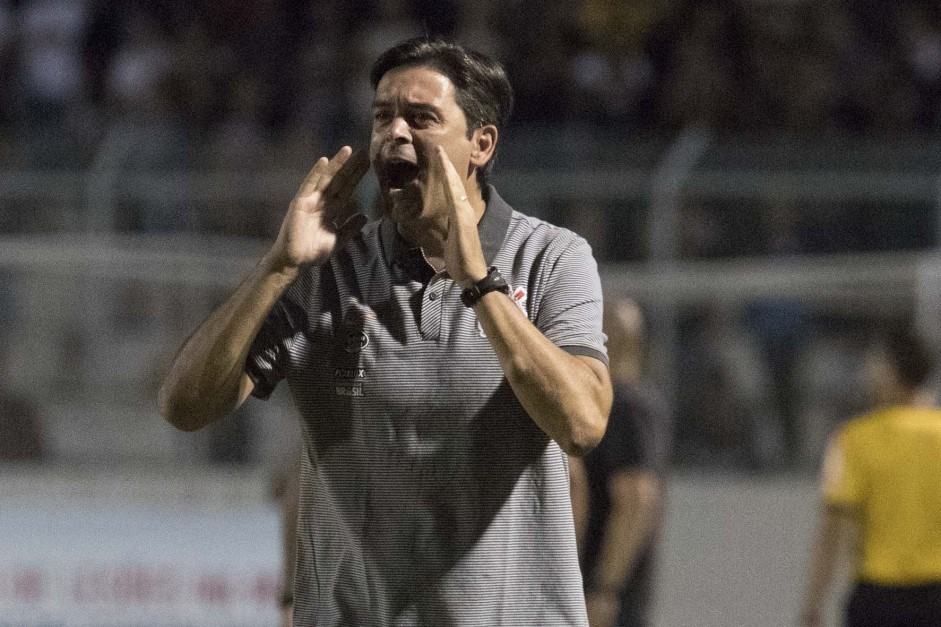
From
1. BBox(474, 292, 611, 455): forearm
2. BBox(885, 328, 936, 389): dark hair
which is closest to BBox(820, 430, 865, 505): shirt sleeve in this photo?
BBox(885, 328, 936, 389): dark hair

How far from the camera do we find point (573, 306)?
2365mm

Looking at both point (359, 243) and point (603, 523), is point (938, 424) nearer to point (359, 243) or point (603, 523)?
point (603, 523)

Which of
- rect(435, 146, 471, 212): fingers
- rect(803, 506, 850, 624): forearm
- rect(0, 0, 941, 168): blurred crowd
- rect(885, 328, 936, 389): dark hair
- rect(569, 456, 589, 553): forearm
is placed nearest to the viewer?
rect(435, 146, 471, 212): fingers

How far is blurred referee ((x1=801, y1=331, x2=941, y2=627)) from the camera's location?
4.50 meters

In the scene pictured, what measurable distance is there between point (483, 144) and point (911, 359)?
2506mm

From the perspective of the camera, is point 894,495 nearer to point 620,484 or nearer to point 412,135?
point 620,484

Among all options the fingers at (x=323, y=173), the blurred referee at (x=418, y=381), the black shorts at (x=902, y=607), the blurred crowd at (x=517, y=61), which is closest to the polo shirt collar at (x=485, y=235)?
the blurred referee at (x=418, y=381)

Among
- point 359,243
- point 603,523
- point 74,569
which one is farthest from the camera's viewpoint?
point 74,569

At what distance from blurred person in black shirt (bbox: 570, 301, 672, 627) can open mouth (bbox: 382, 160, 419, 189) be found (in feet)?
8.29

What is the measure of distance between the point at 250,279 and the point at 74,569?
4.18 meters

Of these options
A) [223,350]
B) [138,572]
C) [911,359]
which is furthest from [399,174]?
[138,572]

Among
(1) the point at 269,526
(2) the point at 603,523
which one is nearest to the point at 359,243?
(2) the point at 603,523

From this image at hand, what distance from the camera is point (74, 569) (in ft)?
20.2

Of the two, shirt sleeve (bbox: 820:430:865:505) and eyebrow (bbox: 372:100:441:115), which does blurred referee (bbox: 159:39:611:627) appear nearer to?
eyebrow (bbox: 372:100:441:115)
